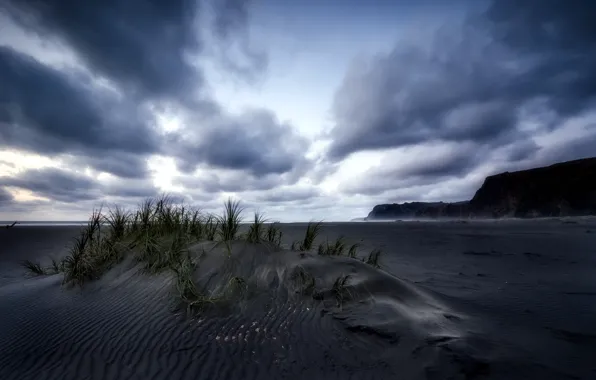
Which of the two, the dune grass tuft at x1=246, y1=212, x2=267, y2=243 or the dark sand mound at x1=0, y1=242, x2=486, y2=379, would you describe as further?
the dune grass tuft at x1=246, y1=212, x2=267, y2=243

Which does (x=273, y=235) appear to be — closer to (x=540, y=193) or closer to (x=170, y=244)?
(x=170, y=244)

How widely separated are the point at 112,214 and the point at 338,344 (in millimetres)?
6207

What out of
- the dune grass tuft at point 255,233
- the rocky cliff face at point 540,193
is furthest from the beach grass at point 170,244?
the rocky cliff face at point 540,193

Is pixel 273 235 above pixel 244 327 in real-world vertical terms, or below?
above

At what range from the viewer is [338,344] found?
3.13 m

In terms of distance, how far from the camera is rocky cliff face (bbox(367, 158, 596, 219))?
72562 millimetres

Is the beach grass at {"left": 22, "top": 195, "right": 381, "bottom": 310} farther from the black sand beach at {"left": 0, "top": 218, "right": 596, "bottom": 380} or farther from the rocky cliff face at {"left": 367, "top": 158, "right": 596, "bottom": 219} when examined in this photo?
the rocky cliff face at {"left": 367, "top": 158, "right": 596, "bottom": 219}

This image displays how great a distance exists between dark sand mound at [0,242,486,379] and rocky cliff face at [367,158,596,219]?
10037cm

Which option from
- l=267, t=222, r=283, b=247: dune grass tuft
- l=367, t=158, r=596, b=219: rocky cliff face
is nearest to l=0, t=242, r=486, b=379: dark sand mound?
l=267, t=222, r=283, b=247: dune grass tuft

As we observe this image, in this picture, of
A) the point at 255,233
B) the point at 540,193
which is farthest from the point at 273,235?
the point at 540,193

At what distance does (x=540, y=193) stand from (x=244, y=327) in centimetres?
10885

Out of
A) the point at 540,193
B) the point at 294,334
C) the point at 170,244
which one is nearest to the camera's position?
the point at 294,334

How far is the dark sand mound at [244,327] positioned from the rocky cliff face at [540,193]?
100370mm

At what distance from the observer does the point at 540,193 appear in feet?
271
